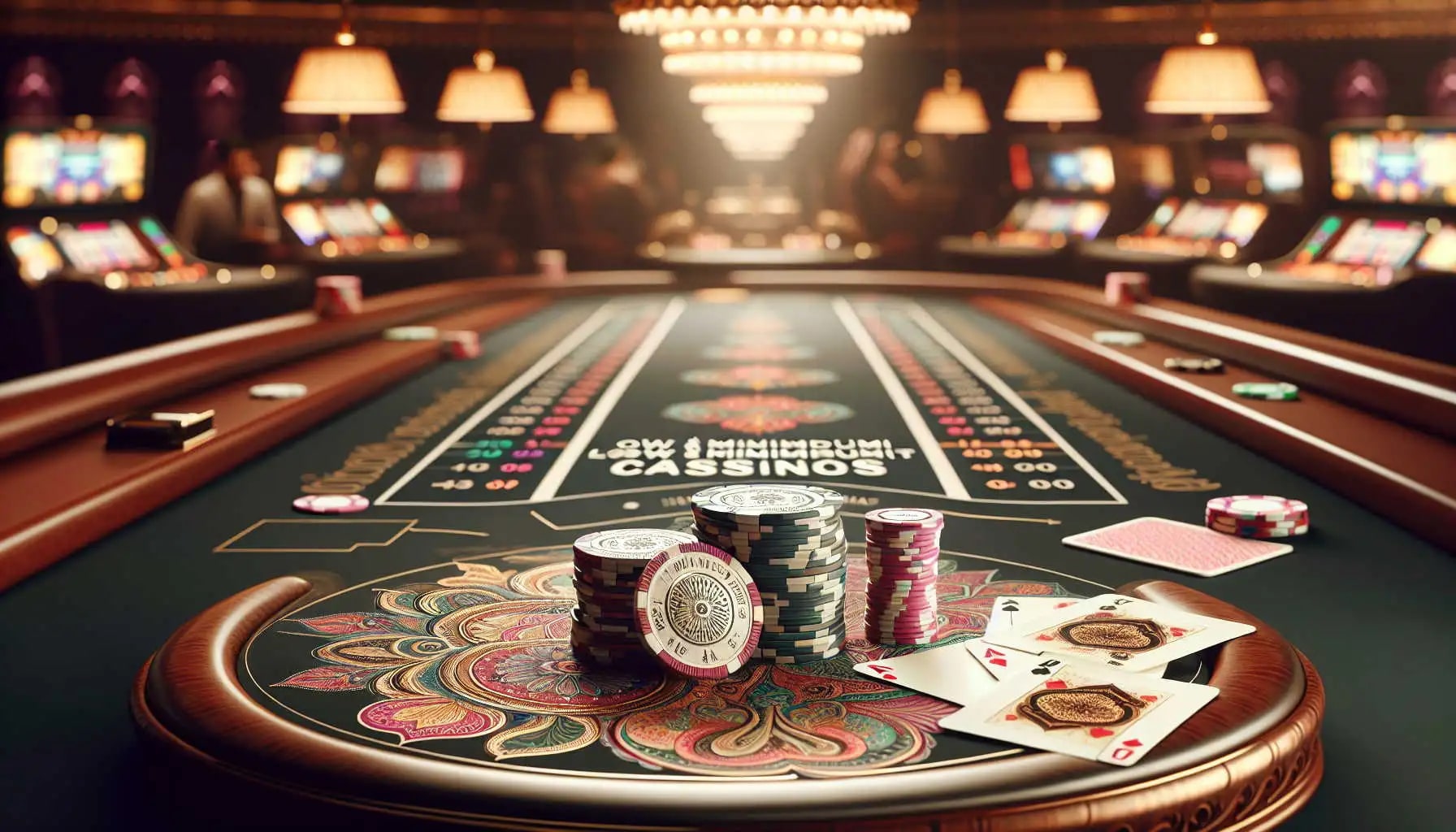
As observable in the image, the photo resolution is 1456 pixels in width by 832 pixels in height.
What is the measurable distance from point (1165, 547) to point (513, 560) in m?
1.38

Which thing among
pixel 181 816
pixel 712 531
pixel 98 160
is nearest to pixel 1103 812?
pixel 712 531

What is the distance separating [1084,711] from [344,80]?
5324 mm

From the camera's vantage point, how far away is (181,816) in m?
1.84

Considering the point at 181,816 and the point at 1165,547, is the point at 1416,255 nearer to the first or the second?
the point at 1165,547

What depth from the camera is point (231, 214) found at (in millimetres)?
10281

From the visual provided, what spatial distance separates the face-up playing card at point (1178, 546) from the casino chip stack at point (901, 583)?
0.94 metres

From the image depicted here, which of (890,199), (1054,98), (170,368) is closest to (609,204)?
(890,199)

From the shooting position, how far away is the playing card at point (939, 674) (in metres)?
2.01

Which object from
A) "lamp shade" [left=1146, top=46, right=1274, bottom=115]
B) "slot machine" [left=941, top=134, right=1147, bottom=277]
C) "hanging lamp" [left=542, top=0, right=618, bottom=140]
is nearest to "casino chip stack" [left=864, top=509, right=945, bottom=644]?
"lamp shade" [left=1146, top=46, right=1274, bottom=115]

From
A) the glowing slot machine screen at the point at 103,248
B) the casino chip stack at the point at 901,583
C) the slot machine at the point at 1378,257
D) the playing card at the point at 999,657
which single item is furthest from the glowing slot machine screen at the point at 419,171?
the playing card at the point at 999,657

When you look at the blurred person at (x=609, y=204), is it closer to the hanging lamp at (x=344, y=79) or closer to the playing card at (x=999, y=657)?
the hanging lamp at (x=344, y=79)

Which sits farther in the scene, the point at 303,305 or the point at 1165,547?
Answer: the point at 303,305

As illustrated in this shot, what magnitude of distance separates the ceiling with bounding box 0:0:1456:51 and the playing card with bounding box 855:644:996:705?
1154 centimetres

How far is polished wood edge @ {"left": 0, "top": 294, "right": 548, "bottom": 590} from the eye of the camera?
302cm
